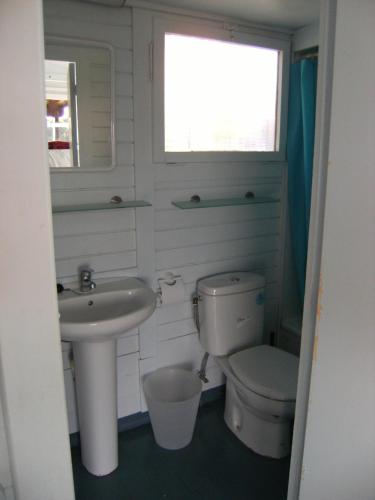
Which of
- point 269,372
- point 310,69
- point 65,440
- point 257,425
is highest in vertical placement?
point 310,69

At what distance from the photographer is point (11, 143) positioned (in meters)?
0.71

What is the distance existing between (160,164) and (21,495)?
5.23 feet

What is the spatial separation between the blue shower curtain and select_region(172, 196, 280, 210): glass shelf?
0.57ft

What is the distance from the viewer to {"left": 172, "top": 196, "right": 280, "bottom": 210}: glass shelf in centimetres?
213

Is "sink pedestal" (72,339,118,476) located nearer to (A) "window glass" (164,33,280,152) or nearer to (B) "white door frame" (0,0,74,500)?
(B) "white door frame" (0,0,74,500)

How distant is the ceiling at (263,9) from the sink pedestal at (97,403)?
5.32ft

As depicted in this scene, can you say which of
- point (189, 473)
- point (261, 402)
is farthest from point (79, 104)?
point (189, 473)

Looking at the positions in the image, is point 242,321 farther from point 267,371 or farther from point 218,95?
point 218,95

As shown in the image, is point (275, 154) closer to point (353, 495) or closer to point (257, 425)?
point (257, 425)

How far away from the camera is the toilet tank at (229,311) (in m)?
2.25

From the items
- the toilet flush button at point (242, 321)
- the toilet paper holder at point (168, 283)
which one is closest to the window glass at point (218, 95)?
the toilet paper holder at point (168, 283)

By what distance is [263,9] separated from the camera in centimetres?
201

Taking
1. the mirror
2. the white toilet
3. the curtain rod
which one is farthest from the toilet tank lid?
the curtain rod

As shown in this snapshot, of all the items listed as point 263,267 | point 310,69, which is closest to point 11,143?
point 310,69
